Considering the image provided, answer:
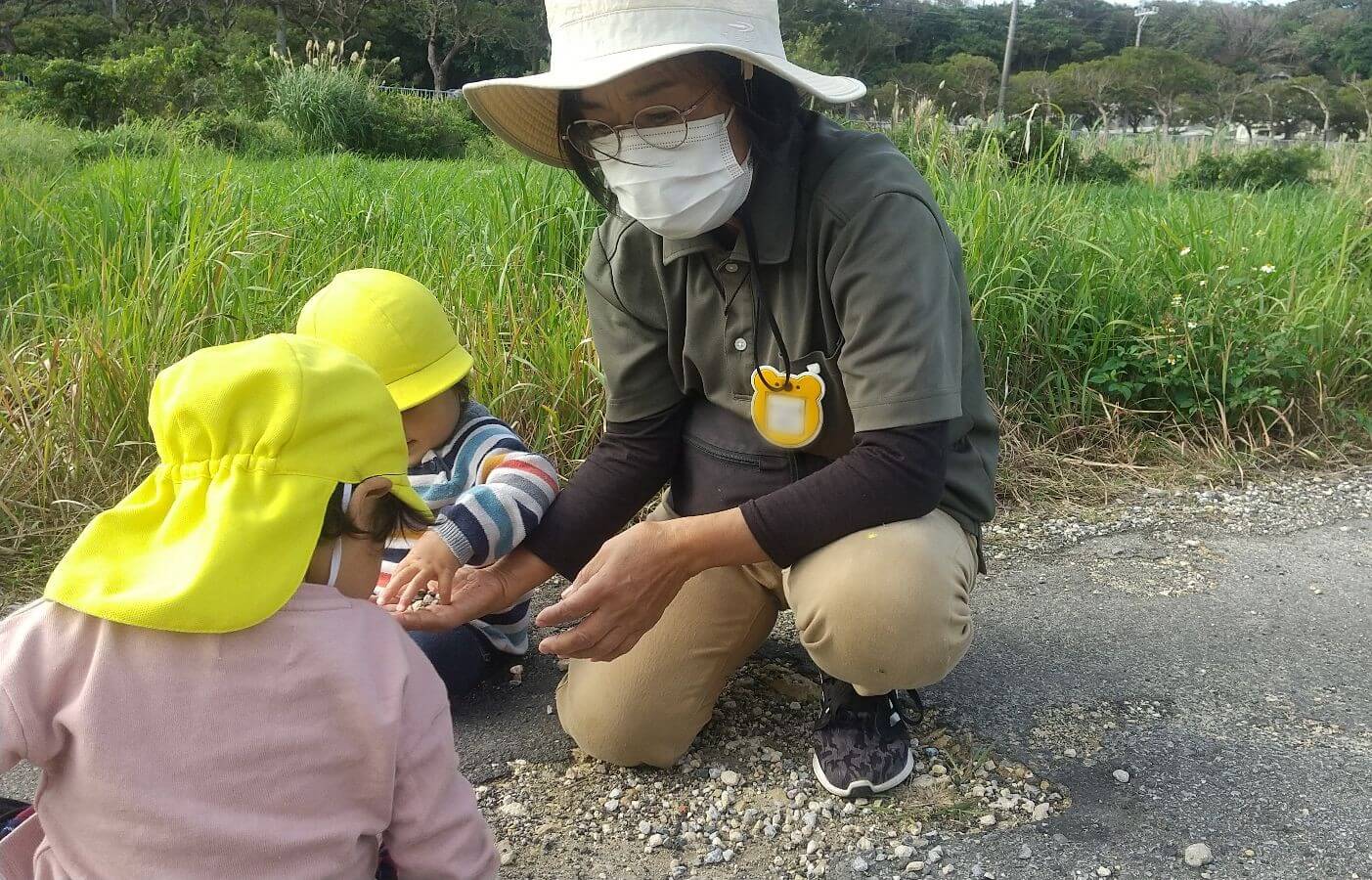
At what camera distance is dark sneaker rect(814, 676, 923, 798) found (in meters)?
1.69

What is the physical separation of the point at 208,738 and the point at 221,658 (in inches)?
2.9

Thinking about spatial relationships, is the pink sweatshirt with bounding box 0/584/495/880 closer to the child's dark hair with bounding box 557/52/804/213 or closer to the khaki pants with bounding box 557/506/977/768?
the khaki pants with bounding box 557/506/977/768

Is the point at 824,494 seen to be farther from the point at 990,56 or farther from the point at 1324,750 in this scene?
the point at 990,56

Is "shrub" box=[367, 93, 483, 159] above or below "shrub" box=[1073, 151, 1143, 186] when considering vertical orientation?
below

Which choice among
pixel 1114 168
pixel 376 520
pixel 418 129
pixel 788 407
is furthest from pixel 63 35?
pixel 376 520

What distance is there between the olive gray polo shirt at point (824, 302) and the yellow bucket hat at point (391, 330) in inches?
11.6

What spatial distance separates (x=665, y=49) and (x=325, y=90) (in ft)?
34.4

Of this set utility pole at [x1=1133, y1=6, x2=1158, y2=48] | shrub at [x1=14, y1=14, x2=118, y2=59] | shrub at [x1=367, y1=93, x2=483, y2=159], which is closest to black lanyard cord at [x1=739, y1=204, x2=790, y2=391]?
shrub at [x1=367, y1=93, x2=483, y2=159]

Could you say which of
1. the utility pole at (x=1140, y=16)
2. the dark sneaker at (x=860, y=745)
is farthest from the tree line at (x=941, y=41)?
the dark sneaker at (x=860, y=745)

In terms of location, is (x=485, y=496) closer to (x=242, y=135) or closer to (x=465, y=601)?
(x=465, y=601)

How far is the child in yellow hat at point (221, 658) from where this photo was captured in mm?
929

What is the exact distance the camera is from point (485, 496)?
5.84 ft

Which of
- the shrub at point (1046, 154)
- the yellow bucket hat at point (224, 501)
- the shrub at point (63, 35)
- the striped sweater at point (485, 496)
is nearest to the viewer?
the yellow bucket hat at point (224, 501)

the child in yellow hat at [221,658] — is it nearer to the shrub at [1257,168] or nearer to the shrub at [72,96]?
the shrub at [1257,168]
